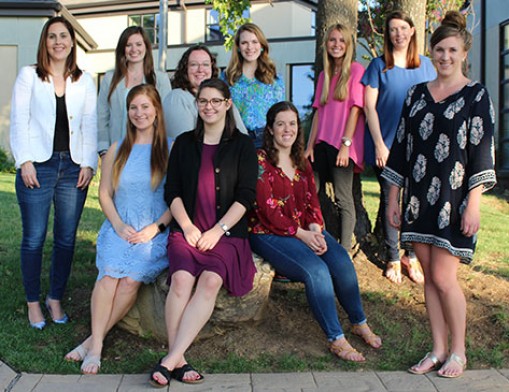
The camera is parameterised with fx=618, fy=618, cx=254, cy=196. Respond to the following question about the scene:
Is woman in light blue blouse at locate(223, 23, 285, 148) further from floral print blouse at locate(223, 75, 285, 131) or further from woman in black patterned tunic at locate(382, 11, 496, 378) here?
woman in black patterned tunic at locate(382, 11, 496, 378)

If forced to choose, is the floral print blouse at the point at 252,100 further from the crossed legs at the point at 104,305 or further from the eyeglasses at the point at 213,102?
the crossed legs at the point at 104,305

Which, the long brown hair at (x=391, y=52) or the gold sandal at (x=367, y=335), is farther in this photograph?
the long brown hair at (x=391, y=52)

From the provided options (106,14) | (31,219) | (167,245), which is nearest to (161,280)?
(167,245)

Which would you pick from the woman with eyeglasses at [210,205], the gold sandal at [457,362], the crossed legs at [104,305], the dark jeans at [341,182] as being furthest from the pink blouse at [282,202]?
the gold sandal at [457,362]

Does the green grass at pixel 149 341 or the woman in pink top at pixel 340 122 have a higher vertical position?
the woman in pink top at pixel 340 122

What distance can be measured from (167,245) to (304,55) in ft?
64.5

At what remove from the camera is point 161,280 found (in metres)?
4.28

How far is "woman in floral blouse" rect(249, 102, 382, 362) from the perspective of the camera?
4109mm

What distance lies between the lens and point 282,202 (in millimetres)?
4453

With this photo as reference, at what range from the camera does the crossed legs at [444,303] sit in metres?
3.82

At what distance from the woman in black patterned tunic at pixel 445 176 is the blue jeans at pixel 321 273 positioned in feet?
1.61

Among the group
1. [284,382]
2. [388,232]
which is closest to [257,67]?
[388,232]

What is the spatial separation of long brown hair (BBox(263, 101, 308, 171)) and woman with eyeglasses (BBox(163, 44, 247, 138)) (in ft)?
0.72

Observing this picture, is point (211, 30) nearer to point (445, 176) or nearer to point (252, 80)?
point (252, 80)
